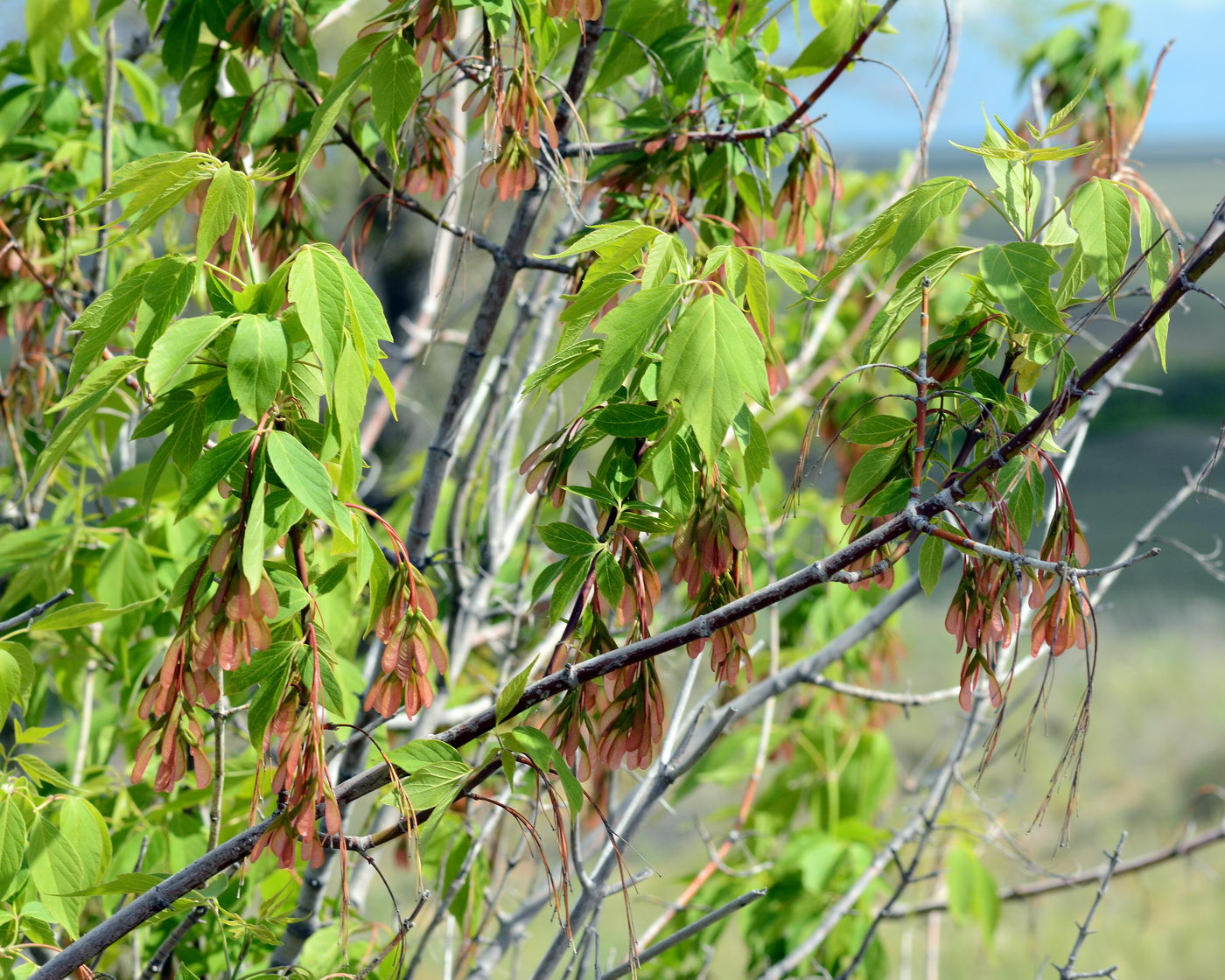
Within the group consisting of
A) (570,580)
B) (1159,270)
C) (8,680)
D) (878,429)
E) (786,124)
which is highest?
(786,124)

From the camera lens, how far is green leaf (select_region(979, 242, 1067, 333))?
1.72 ft

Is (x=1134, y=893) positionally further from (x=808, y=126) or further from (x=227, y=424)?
(x=227, y=424)

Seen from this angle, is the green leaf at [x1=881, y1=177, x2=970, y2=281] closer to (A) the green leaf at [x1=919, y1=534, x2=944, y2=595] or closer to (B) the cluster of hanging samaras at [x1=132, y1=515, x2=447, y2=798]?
(A) the green leaf at [x1=919, y1=534, x2=944, y2=595]

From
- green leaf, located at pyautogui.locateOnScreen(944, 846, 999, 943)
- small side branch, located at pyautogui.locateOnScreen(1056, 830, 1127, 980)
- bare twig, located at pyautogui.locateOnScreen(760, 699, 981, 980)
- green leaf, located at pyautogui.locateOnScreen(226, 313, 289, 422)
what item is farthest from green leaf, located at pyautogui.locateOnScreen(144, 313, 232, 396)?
green leaf, located at pyautogui.locateOnScreen(944, 846, 999, 943)

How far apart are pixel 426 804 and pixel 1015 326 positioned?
1.41 feet

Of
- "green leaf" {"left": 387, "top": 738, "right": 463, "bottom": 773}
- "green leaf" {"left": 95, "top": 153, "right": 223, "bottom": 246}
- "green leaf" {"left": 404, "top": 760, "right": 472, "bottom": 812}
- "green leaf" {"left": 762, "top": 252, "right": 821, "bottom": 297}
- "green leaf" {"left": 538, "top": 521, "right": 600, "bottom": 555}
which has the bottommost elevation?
"green leaf" {"left": 404, "top": 760, "right": 472, "bottom": 812}

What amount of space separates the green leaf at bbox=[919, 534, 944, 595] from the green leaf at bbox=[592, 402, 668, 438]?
0.18m

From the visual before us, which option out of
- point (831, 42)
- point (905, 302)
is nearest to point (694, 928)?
point (905, 302)

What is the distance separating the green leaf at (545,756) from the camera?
545mm

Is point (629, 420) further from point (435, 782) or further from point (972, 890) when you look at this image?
point (972, 890)

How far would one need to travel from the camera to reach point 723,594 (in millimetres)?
616

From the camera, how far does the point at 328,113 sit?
587 millimetres

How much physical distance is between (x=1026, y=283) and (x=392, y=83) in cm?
39

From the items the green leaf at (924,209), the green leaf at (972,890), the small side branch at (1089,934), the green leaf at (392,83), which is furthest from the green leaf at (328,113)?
the green leaf at (972,890)
